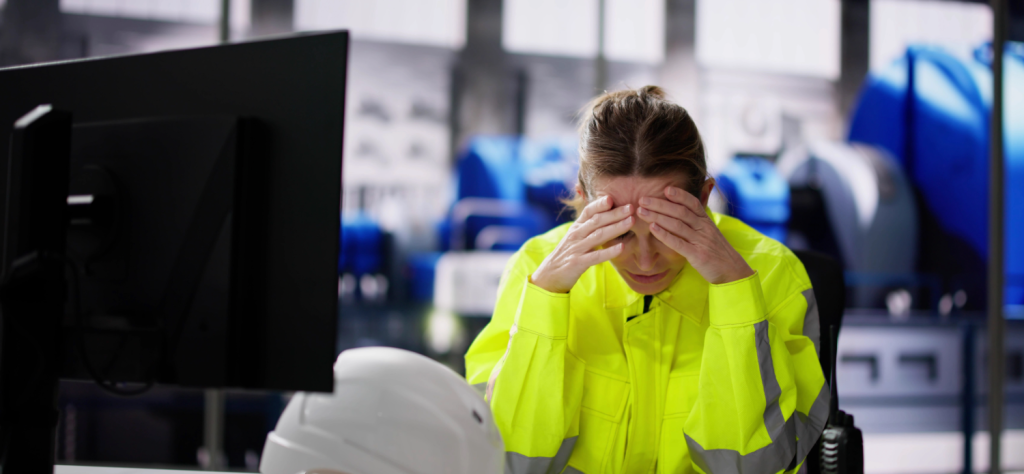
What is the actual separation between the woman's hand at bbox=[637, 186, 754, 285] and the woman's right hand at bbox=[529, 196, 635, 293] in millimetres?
45

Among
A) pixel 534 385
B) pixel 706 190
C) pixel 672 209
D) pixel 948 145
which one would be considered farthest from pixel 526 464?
pixel 948 145

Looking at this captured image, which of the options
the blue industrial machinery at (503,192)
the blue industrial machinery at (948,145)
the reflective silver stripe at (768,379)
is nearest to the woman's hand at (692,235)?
the reflective silver stripe at (768,379)

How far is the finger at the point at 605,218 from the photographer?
1.03 meters

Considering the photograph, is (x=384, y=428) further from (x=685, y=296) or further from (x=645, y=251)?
(x=685, y=296)

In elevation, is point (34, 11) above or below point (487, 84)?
above

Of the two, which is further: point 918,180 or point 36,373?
point 918,180

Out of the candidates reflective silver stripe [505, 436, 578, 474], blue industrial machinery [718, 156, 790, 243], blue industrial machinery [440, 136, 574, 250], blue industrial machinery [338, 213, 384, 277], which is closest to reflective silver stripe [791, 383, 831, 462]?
reflective silver stripe [505, 436, 578, 474]

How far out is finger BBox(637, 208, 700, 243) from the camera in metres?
1.02

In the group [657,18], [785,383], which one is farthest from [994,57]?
[785,383]

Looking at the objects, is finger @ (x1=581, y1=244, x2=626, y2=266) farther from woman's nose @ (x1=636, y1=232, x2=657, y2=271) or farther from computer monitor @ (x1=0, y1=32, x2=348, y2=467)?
computer monitor @ (x1=0, y1=32, x2=348, y2=467)

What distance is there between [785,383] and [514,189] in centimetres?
202

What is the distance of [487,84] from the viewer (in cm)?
292

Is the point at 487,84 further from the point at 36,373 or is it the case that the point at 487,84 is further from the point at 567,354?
the point at 36,373

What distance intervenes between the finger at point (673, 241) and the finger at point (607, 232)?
44 millimetres
